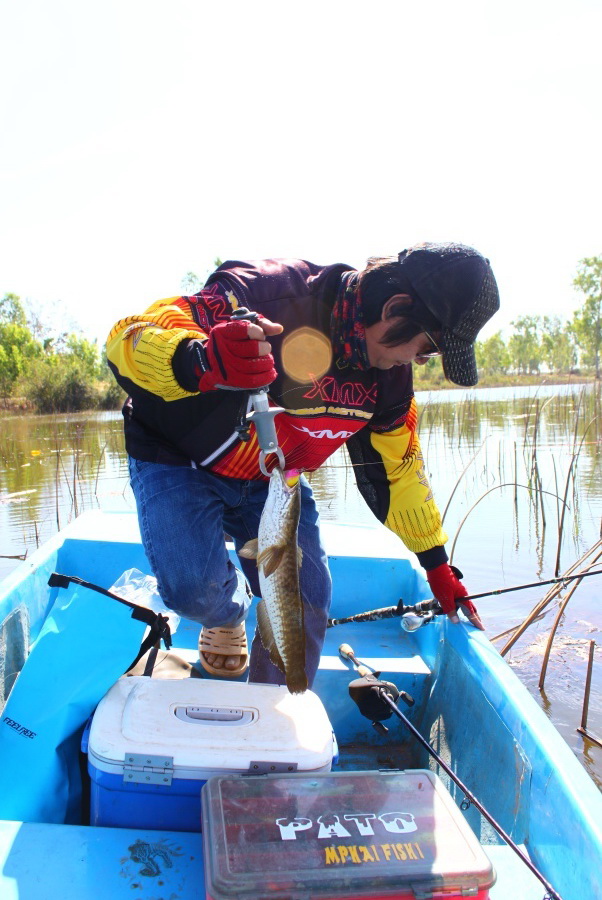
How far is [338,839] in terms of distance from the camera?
1528 mm

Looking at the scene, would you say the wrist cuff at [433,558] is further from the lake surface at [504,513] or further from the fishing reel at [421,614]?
the lake surface at [504,513]

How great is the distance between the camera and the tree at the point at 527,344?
76088 millimetres

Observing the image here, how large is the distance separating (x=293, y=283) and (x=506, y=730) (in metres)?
1.74

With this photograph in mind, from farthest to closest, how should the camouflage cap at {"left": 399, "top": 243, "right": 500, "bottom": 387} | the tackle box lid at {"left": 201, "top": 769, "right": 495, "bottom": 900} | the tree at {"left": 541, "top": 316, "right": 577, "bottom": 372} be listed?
the tree at {"left": 541, "top": 316, "right": 577, "bottom": 372} → the camouflage cap at {"left": 399, "top": 243, "right": 500, "bottom": 387} → the tackle box lid at {"left": 201, "top": 769, "right": 495, "bottom": 900}

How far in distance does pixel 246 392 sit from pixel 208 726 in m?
1.03

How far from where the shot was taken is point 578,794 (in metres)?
1.68

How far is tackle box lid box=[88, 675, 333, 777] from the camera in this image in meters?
1.83

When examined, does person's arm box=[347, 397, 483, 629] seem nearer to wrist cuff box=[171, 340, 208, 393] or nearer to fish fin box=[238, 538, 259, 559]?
fish fin box=[238, 538, 259, 559]

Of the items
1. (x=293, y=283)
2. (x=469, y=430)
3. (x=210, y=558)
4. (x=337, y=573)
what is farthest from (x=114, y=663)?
(x=469, y=430)

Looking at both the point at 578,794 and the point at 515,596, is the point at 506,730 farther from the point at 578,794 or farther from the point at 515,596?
the point at 515,596

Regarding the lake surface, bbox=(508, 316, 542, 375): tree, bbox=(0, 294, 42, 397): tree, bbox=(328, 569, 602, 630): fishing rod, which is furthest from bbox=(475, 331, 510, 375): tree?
bbox=(328, 569, 602, 630): fishing rod

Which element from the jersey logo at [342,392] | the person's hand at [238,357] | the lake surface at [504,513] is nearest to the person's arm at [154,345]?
the person's hand at [238,357]

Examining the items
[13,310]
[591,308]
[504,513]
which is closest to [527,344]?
[591,308]

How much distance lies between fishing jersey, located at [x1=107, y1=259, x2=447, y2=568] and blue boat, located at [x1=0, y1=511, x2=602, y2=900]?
0.67m
